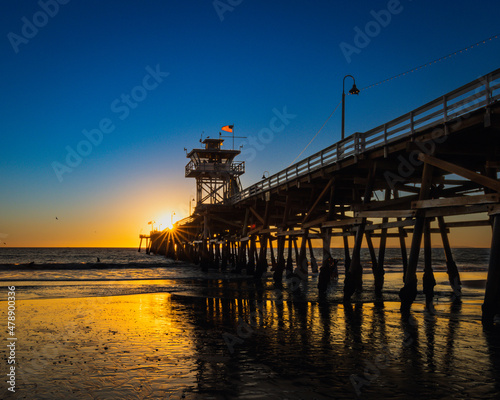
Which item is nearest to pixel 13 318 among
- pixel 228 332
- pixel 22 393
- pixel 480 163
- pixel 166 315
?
pixel 166 315

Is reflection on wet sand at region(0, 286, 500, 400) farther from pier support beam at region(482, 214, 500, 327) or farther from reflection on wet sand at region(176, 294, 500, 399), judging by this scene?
pier support beam at region(482, 214, 500, 327)

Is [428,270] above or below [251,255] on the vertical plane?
below

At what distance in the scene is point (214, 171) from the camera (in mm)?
53594

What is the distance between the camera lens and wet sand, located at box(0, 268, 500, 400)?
20.8 feet

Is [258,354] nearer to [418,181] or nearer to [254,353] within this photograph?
[254,353]

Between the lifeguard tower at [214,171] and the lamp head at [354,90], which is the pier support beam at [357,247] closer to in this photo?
the lamp head at [354,90]

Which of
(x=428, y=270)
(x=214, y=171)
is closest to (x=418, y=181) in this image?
(x=428, y=270)

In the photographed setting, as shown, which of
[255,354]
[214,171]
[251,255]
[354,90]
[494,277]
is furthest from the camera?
[214,171]

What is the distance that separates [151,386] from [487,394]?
4.46m

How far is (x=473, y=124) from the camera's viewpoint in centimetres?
1070

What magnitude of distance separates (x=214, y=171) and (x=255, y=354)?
45.8 m

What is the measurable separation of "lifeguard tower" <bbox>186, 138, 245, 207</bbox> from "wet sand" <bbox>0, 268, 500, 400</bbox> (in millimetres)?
39232

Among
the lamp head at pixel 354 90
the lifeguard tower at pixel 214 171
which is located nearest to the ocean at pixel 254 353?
the lamp head at pixel 354 90

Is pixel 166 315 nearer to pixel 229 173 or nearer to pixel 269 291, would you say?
pixel 269 291
